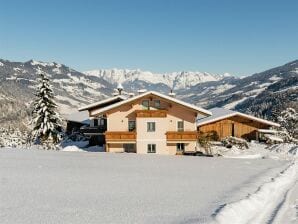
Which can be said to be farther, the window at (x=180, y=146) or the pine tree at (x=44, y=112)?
the pine tree at (x=44, y=112)

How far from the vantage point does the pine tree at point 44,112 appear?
163 feet

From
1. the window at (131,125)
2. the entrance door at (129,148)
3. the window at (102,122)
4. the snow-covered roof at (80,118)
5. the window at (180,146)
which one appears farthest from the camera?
the snow-covered roof at (80,118)

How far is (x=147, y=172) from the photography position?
81.8 feet

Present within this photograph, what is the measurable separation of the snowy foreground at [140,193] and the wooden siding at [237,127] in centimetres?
2639

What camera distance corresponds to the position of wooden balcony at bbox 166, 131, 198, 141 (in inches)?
1713

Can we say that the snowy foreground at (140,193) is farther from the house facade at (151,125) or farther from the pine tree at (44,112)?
the pine tree at (44,112)

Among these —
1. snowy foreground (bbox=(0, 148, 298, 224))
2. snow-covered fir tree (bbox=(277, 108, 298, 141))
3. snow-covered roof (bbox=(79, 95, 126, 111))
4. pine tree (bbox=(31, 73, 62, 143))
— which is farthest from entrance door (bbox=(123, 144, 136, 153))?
snow-covered fir tree (bbox=(277, 108, 298, 141))

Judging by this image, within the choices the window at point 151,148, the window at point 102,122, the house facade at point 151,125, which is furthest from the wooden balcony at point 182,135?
the window at point 102,122

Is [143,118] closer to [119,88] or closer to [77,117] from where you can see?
[119,88]

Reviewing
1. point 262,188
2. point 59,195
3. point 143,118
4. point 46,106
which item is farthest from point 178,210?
point 46,106

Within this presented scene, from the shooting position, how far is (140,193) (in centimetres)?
1747

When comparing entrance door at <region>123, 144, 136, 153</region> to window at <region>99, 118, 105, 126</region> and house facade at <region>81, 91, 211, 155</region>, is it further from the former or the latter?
window at <region>99, 118, 105, 126</region>

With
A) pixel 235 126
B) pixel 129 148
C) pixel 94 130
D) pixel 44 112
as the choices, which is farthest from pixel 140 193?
pixel 235 126

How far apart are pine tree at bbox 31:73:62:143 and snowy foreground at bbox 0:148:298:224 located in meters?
21.5
